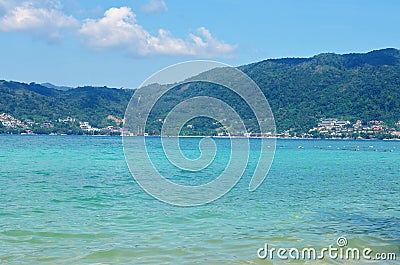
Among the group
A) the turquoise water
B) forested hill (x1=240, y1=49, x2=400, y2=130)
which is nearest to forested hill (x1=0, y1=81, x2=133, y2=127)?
forested hill (x1=240, y1=49, x2=400, y2=130)

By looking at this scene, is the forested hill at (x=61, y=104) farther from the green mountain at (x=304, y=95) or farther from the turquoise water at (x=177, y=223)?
the turquoise water at (x=177, y=223)

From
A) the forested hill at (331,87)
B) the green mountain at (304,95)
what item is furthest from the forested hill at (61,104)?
the forested hill at (331,87)

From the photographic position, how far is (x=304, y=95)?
171 metres

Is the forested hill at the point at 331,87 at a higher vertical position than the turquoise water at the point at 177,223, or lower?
higher

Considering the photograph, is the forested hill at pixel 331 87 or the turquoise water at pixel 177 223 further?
the forested hill at pixel 331 87

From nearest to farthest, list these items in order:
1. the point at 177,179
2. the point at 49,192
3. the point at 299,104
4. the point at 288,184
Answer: the point at 49,192
the point at 288,184
the point at 177,179
the point at 299,104

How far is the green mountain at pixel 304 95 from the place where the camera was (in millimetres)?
158500

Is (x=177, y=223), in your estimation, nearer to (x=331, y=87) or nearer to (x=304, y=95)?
(x=304, y=95)

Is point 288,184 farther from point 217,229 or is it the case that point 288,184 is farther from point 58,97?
point 58,97

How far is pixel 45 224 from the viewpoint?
1429 cm

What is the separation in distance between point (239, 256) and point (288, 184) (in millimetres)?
15989

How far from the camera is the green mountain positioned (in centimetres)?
15850

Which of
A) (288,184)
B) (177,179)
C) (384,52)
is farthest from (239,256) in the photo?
(384,52)

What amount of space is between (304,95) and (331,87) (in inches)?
378
